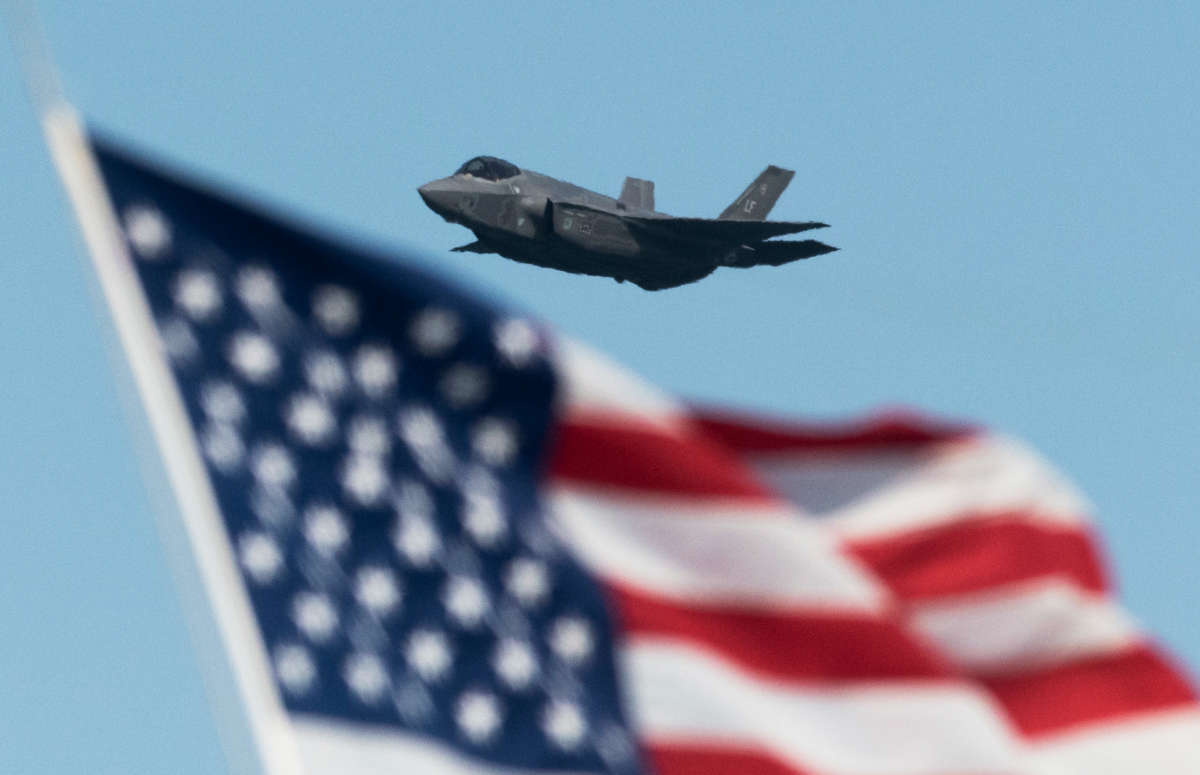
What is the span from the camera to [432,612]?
20.8ft

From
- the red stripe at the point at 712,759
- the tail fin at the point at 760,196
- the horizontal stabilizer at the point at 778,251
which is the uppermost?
the tail fin at the point at 760,196

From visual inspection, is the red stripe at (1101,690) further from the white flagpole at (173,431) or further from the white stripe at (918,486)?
the white flagpole at (173,431)

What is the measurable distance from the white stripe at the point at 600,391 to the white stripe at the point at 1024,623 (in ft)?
4.56

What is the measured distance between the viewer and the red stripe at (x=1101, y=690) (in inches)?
283

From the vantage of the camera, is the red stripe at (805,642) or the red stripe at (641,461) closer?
the red stripe at (641,461)

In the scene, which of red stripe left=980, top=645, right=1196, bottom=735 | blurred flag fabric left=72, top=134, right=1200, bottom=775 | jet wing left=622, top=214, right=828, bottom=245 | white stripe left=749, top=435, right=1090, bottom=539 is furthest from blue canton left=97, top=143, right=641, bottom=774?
jet wing left=622, top=214, right=828, bottom=245

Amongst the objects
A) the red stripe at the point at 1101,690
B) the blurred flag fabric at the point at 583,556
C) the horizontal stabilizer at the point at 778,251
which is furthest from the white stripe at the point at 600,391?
the horizontal stabilizer at the point at 778,251

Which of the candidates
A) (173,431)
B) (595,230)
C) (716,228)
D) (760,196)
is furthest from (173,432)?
(760,196)

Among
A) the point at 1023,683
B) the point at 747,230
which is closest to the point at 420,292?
the point at 1023,683

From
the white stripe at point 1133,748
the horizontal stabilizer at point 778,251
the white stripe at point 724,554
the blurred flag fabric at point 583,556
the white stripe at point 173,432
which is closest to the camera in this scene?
the white stripe at point 173,432

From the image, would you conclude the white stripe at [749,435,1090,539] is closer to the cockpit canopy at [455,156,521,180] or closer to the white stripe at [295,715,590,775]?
the white stripe at [295,715,590,775]

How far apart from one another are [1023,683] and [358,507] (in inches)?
106

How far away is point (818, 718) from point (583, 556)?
41.3 inches

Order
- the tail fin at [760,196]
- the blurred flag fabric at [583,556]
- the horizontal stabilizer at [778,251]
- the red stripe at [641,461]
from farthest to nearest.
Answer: the tail fin at [760,196] < the horizontal stabilizer at [778,251] < the red stripe at [641,461] < the blurred flag fabric at [583,556]
